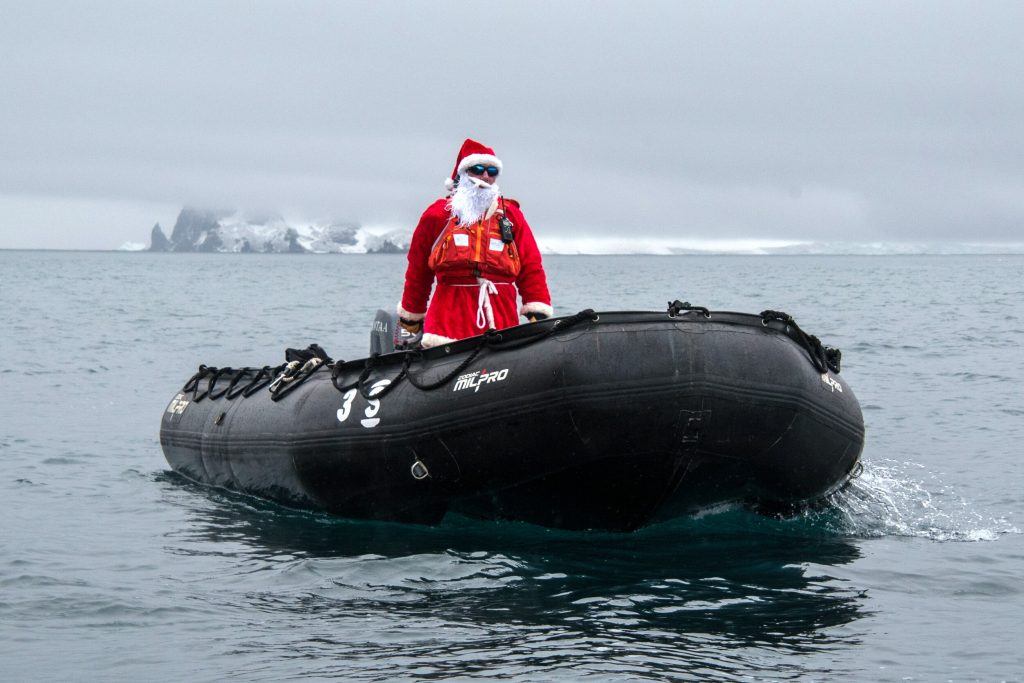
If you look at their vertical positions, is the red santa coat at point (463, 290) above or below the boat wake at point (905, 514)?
above

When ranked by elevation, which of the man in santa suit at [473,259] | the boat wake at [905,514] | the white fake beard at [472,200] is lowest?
the boat wake at [905,514]

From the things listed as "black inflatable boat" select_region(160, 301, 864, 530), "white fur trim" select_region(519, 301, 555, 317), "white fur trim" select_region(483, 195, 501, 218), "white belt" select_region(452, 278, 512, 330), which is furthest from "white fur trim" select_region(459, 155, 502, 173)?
"black inflatable boat" select_region(160, 301, 864, 530)

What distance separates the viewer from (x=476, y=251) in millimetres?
8133

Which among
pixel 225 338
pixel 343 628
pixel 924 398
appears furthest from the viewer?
pixel 225 338

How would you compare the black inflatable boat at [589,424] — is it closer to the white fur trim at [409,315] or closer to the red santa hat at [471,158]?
the white fur trim at [409,315]

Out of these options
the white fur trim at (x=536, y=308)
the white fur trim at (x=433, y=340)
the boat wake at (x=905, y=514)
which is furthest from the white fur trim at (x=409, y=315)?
the boat wake at (x=905, y=514)

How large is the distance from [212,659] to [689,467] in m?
2.82

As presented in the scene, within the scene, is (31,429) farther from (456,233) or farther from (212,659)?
(212,659)

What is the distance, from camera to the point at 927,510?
29.5 feet

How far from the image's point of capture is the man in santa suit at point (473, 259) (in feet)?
26.9

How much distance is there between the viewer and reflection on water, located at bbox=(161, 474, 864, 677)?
5.73m

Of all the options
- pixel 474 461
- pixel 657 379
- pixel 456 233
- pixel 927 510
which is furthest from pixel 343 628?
pixel 927 510

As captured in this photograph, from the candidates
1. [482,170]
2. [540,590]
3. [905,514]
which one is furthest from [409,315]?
[905,514]

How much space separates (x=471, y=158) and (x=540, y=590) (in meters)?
2.94
